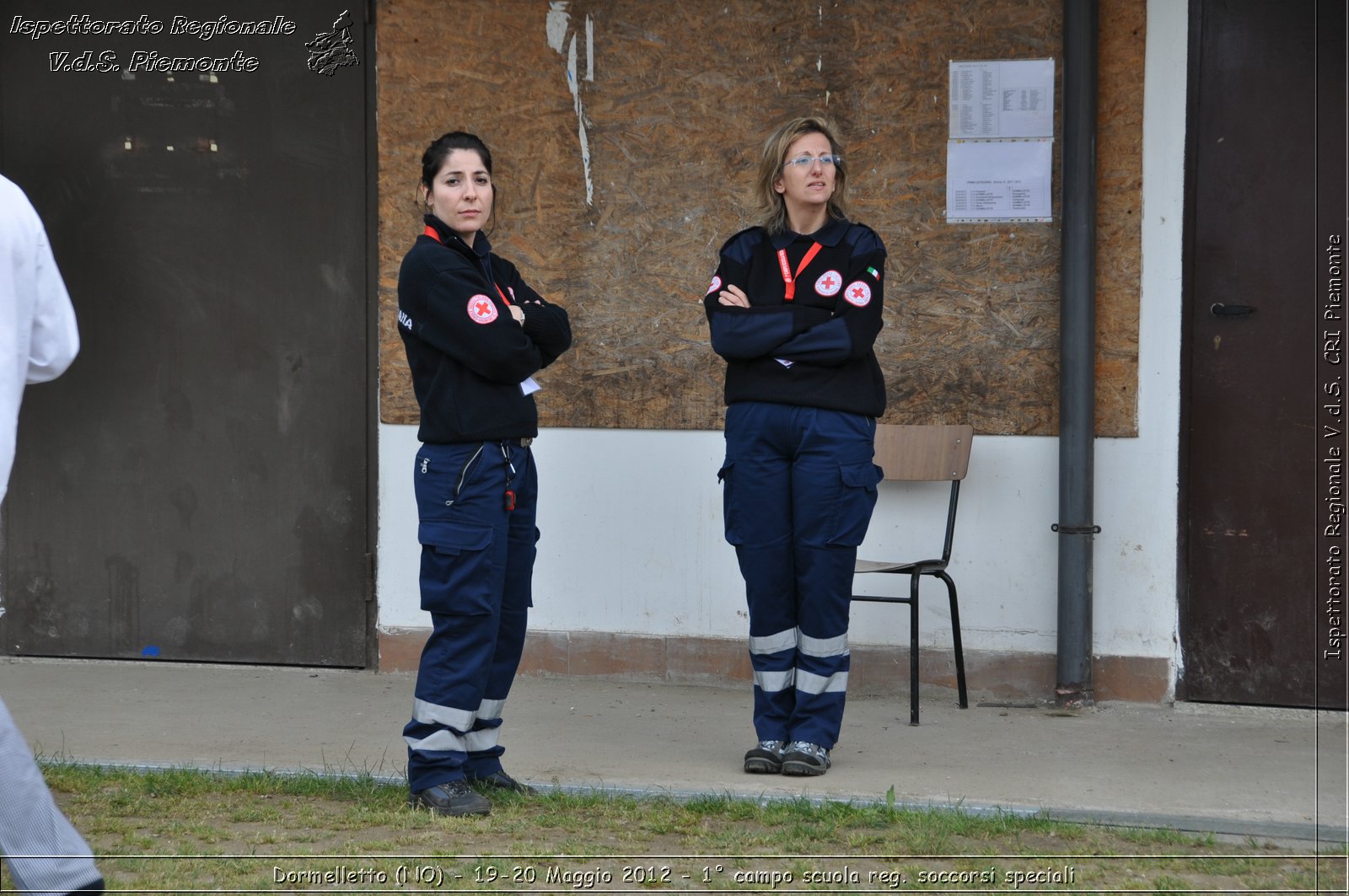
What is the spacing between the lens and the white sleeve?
312 cm

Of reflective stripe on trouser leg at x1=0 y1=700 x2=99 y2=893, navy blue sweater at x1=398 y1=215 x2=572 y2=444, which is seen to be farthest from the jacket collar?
reflective stripe on trouser leg at x1=0 y1=700 x2=99 y2=893

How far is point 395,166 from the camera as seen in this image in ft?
19.6

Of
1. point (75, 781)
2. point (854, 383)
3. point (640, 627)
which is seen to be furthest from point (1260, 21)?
point (75, 781)

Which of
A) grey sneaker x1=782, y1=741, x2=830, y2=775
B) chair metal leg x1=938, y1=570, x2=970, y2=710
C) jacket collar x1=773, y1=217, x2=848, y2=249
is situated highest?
jacket collar x1=773, y1=217, x2=848, y2=249

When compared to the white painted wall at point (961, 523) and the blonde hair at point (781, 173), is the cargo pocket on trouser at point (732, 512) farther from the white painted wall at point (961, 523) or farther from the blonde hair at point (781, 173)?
the white painted wall at point (961, 523)

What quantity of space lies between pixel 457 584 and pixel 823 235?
1.62 meters

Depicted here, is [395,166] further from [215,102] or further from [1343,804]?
[1343,804]

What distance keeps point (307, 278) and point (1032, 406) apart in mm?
3032

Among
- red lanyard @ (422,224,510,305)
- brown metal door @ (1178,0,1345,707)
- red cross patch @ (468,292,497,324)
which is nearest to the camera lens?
red cross patch @ (468,292,497,324)

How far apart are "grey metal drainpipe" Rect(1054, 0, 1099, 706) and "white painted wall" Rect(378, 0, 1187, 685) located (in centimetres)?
12

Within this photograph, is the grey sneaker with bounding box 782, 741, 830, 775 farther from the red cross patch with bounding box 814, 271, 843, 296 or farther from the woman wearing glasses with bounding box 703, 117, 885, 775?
the red cross patch with bounding box 814, 271, 843, 296

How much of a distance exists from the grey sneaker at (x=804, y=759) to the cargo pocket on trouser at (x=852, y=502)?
644 mm

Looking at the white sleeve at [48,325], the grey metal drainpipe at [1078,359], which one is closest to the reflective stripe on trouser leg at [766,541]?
the grey metal drainpipe at [1078,359]

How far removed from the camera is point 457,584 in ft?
13.1
